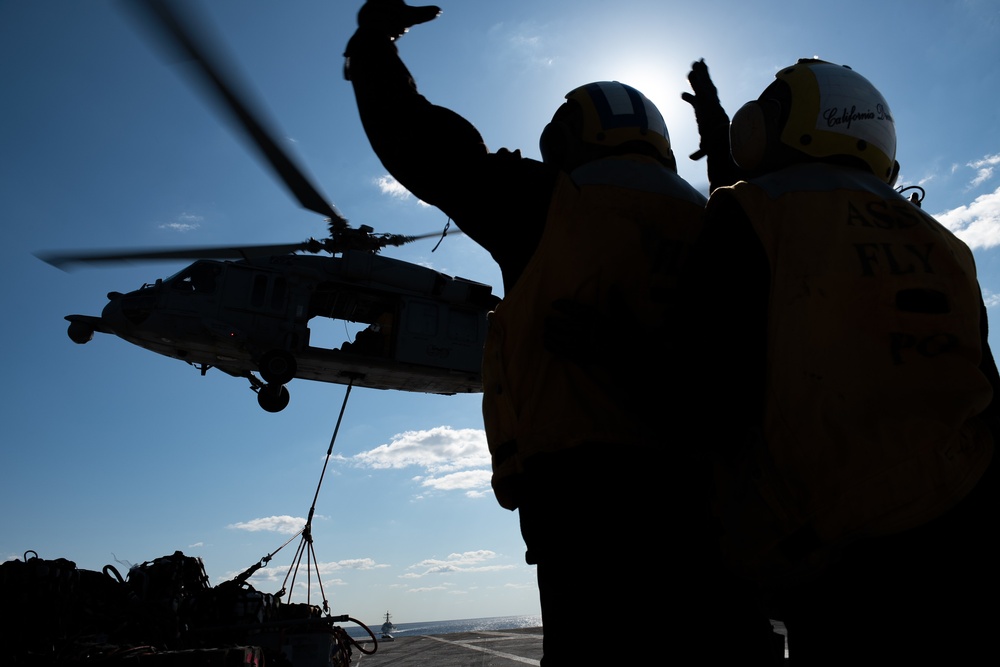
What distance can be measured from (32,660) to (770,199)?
3.58 m

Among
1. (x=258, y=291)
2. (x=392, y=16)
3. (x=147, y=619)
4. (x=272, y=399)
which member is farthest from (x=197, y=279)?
(x=392, y=16)

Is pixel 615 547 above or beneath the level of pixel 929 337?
beneath

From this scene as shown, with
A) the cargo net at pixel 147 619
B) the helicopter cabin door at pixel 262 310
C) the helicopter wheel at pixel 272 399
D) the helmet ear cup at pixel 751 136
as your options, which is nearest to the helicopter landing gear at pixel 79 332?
the helicopter cabin door at pixel 262 310

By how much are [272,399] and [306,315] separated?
2.11 m

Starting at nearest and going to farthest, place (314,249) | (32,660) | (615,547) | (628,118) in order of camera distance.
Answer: (615,547) < (628,118) < (32,660) < (314,249)

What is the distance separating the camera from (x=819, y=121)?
1895 mm

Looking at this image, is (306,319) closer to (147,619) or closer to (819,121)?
(147,619)

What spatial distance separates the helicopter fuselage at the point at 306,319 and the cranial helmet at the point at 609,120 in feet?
43.3

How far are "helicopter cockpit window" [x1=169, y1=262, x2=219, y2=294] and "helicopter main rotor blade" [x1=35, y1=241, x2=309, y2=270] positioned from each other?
915 mm

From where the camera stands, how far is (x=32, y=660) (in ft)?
10.1

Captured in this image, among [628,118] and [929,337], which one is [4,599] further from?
[929,337]

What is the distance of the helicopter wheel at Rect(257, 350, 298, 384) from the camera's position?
47.8 feet

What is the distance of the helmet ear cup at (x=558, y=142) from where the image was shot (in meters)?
2.27

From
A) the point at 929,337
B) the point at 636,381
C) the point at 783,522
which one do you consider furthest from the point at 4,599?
the point at 929,337
